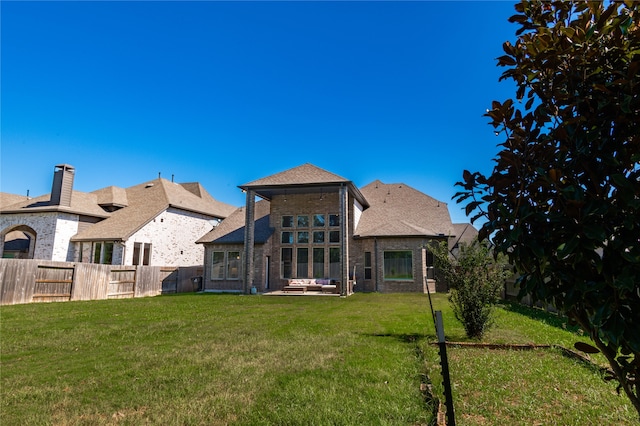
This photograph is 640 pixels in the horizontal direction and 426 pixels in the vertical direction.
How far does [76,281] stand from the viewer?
16984 mm

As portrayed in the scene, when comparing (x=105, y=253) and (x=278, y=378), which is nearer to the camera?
(x=278, y=378)

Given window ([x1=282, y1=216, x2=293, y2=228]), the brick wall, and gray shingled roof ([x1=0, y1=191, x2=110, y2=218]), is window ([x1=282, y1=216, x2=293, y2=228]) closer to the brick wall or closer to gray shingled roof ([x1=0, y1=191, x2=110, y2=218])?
the brick wall

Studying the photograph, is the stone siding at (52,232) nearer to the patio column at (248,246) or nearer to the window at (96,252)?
the window at (96,252)

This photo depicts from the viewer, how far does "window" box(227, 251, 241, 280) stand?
24188 millimetres

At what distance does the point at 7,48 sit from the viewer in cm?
908

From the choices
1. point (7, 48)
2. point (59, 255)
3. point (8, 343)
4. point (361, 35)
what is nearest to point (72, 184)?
point (59, 255)

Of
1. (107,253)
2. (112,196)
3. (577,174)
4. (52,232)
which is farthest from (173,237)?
(577,174)

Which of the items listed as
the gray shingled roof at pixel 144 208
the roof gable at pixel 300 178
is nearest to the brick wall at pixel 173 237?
the gray shingled roof at pixel 144 208

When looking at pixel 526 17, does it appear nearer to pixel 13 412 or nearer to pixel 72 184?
pixel 13 412

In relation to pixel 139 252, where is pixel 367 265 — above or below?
below

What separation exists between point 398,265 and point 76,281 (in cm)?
1791

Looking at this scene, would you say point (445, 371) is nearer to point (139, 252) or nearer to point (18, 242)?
point (139, 252)

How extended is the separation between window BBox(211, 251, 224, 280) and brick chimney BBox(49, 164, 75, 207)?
11618 millimetres

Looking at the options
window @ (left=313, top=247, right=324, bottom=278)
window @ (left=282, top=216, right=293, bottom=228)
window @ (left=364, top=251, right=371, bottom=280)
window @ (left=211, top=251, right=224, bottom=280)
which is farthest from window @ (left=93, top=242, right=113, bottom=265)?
window @ (left=364, top=251, right=371, bottom=280)
